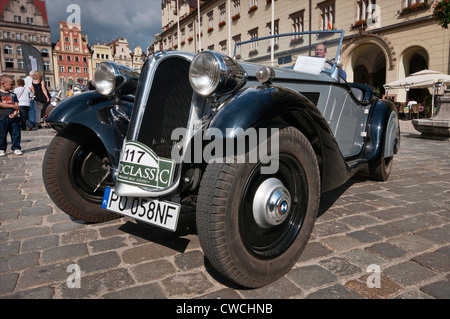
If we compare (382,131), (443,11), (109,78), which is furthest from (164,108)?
(443,11)

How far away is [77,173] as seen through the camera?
2529 millimetres

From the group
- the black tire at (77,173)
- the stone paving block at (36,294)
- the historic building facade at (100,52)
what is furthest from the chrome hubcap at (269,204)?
the historic building facade at (100,52)

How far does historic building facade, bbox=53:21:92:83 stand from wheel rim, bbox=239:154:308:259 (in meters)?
66.4

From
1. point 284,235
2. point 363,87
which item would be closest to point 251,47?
point 363,87

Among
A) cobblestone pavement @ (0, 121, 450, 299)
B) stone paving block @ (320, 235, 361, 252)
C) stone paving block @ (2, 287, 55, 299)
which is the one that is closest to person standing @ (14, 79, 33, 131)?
cobblestone pavement @ (0, 121, 450, 299)

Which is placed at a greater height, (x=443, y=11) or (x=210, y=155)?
(x=443, y=11)

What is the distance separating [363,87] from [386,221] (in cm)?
193

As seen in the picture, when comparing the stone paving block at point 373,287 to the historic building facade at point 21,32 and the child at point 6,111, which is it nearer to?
the child at point 6,111

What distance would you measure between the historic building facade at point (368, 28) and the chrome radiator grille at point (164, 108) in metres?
7.57

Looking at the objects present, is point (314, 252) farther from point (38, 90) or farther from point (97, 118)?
point (38, 90)

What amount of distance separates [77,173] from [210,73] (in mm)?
1548

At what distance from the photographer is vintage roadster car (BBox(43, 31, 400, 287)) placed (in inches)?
59.4

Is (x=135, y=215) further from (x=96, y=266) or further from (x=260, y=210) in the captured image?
(x=260, y=210)

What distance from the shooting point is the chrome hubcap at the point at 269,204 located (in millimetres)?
1678
